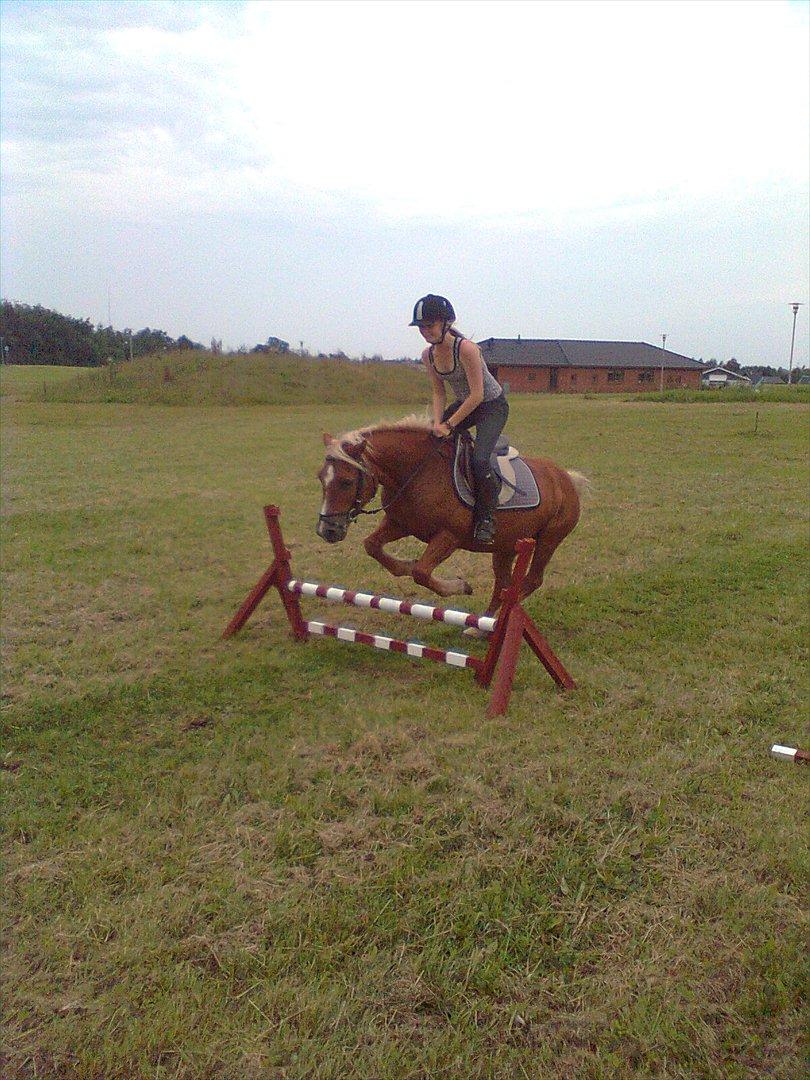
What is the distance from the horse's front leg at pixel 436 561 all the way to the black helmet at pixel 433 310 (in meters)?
1.43

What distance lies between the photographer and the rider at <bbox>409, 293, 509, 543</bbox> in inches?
191

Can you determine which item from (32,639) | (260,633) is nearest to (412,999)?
(260,633)

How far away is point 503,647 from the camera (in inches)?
183

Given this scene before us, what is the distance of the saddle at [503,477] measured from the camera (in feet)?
17.4

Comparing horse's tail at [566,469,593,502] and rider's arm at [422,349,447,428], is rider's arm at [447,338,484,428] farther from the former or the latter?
horse's tail at [566,469,593,502]

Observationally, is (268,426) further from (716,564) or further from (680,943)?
(680,943)

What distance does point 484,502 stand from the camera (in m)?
5.32

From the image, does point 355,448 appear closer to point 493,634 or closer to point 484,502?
point 484,502

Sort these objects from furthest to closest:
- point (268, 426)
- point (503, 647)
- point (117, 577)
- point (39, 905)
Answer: point (268, 426) < point (117, 577) < point (503, 647) < point (39, 905)

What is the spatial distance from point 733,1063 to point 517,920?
2.68ft

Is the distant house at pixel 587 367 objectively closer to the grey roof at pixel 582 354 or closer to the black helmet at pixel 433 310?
the grey roof at pixel 582 354

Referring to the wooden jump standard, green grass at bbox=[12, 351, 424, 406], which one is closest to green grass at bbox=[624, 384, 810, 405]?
green grass at bbox=[12, 351, 424, 406]

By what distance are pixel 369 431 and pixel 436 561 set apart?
1.01m

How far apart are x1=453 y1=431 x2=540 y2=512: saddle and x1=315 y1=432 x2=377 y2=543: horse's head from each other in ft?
2.30
